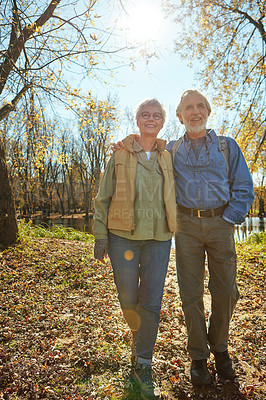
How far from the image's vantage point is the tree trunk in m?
6.43

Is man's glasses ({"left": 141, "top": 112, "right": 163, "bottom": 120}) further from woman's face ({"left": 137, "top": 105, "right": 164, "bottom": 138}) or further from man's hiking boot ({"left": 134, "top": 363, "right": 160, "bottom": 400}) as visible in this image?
man's hiking boot ({"left": 134, "top": 363, "right": 160, "bottom": 400})

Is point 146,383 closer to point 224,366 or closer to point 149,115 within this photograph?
point 224,366

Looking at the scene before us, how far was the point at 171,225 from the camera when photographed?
2355 mm

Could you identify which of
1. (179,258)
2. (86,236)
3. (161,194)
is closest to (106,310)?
(179,258)

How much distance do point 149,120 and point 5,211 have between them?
16.9 ft

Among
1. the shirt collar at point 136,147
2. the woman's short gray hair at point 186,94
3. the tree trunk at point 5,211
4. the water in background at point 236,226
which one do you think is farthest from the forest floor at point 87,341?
the water in background at point 236,226

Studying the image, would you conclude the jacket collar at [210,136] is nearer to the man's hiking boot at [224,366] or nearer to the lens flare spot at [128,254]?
the lens flare spot at [128,254]

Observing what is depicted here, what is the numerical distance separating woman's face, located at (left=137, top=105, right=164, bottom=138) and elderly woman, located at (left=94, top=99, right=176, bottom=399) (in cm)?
20

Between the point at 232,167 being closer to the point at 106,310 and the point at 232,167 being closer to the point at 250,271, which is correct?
the point at 106,310

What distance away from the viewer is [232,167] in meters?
2.49

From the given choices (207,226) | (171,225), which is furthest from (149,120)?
(207,226)

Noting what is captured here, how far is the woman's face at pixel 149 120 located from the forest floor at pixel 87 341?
2183 mm

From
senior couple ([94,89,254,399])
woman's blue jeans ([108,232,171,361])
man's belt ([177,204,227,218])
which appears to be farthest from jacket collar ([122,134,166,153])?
woman's blue jeans ([108,232,171,361])

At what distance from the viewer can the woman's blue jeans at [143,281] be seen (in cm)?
232
